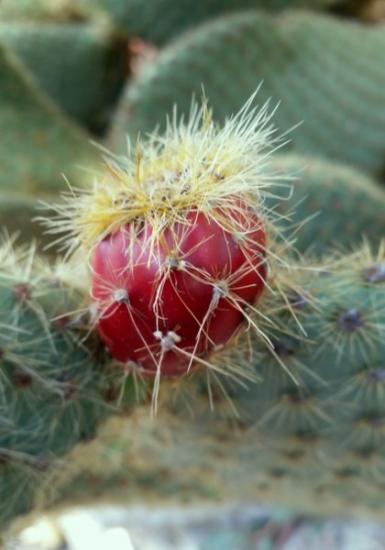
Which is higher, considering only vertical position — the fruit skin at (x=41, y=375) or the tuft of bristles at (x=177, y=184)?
the tuft of bristles at (x=177, y=184)

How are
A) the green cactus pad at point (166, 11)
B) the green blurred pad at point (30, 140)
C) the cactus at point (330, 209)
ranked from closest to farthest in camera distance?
the cactus at point (330, 209)
the green blurred pad at point (30, 140)
the green cactus pad at point (166, 11)

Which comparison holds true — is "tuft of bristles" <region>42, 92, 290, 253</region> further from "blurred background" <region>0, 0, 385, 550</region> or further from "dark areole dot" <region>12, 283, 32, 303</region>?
"blurred background" <region>0, 0, 385, 550</region>

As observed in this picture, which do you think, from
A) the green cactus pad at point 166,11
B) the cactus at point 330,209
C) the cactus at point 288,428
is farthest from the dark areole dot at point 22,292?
the green cactus pad at point 166,11

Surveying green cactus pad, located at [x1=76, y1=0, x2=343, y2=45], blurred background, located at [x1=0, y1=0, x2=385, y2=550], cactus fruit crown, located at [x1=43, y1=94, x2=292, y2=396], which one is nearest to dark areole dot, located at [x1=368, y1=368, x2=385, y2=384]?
cactus fruit crown, located at [x1=43, y1=94, x2=292, y2=396]

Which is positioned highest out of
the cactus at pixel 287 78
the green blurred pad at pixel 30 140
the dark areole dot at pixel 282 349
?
the cactus at pixel 287 78

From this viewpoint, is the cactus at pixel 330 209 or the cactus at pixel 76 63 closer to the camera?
the cactus at pixel 330 209

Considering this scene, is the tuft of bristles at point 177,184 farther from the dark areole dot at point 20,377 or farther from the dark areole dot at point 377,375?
the dark areole dot at point 377,375

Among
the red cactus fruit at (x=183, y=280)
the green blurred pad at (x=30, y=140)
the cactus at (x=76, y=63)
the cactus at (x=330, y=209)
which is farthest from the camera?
the cactus at (x=76, y=63)

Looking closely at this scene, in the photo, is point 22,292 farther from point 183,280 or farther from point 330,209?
point 330,209
